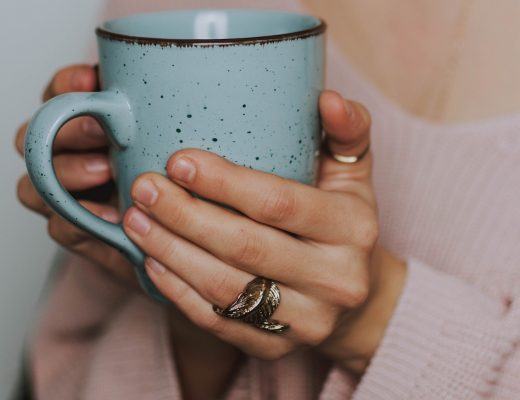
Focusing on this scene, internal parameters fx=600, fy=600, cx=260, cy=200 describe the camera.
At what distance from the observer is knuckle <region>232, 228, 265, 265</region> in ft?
1.48

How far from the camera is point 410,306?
587mm

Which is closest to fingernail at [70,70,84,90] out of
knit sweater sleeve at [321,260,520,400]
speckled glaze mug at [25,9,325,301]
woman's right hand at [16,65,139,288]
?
woman's right hand at [16,65,139,288]

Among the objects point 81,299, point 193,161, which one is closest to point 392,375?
point 193,161

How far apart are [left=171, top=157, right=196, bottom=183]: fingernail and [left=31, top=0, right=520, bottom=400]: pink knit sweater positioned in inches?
11.0

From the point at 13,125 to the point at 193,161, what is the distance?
1.65 feet

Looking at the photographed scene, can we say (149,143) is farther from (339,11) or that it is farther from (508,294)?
(339,11)

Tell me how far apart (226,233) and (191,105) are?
0.10m

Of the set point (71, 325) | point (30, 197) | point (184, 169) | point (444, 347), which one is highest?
point (184, 169)

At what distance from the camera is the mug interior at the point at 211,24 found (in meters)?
0.53

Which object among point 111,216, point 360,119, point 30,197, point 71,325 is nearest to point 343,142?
point 360,119

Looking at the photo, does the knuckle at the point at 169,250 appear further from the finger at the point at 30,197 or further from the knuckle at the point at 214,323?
the finger at the point at 30,197

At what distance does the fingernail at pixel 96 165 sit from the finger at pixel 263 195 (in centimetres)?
17

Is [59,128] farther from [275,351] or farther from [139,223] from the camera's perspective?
[275,351]

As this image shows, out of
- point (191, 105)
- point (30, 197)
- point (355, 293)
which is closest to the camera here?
point (191, 105)
